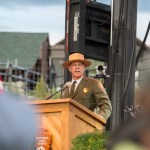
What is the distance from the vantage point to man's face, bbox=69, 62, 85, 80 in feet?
22.4

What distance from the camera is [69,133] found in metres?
5.72

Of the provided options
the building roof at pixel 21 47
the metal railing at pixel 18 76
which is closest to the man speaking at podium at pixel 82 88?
the metal railing at pixel 18 76

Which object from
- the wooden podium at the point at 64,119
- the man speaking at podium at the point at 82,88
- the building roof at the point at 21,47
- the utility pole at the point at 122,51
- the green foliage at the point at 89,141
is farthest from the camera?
the building roof at the point at 21,47

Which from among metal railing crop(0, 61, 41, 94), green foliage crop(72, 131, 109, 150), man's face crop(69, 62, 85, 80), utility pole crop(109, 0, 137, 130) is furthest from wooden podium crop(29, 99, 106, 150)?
metal railing crop(0, 61, 41, 94)

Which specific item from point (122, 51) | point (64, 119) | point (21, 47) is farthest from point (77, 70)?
point (21, 47)

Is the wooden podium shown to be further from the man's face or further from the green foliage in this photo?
the man's face

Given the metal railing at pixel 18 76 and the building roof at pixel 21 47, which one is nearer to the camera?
A: the metal railing at pixel 18 76

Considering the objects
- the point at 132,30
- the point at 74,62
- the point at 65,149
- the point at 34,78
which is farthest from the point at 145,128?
the point at 34,78

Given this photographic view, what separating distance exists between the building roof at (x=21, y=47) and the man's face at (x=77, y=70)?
148 ft

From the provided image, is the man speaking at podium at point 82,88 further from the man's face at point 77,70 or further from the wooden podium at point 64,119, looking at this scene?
the wooden podium at point 64,119

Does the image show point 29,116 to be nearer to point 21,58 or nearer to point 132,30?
point 132,30

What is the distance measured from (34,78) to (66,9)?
3773 cm

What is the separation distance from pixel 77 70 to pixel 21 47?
50.7 m

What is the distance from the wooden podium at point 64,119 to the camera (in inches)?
222
